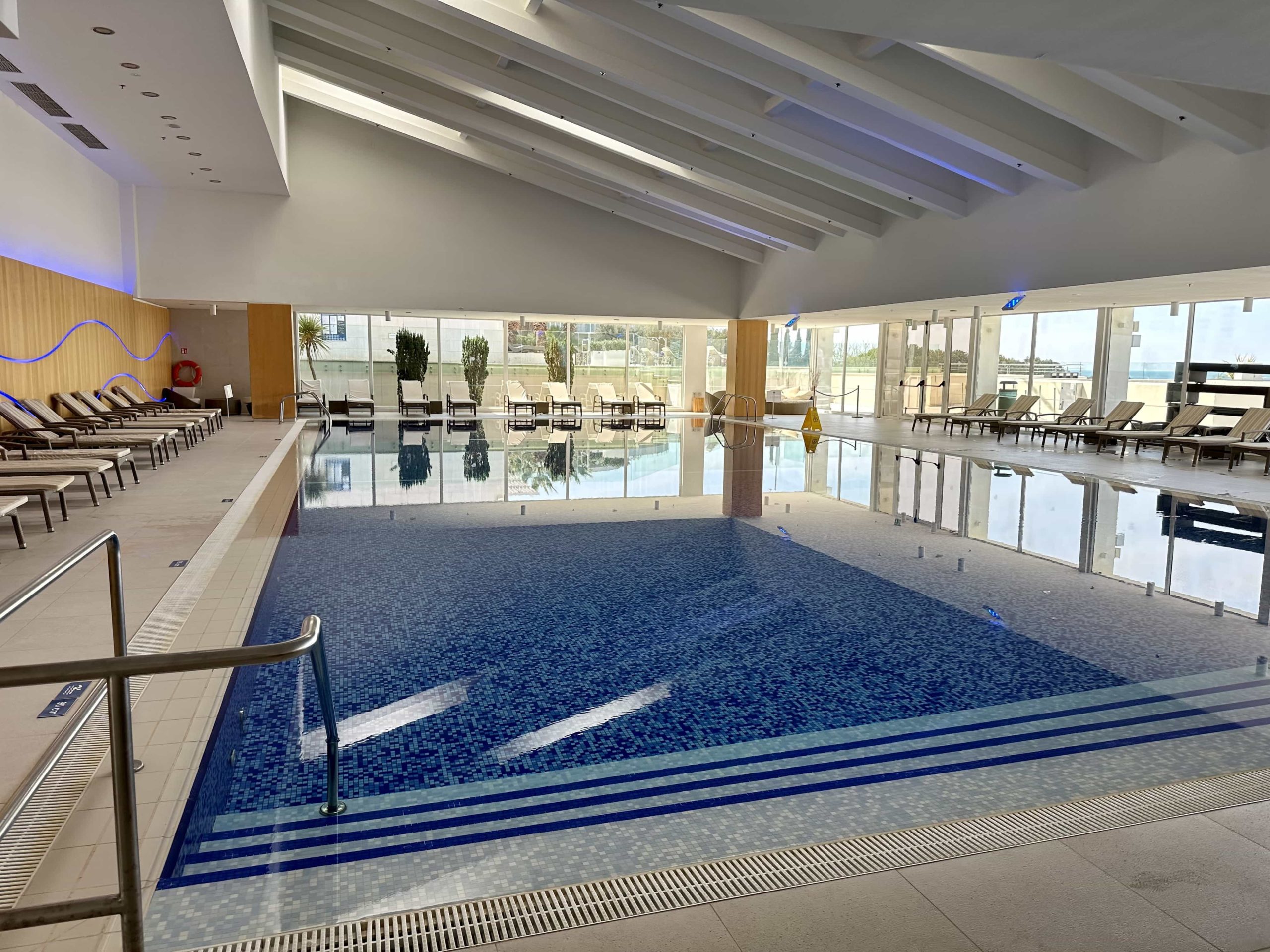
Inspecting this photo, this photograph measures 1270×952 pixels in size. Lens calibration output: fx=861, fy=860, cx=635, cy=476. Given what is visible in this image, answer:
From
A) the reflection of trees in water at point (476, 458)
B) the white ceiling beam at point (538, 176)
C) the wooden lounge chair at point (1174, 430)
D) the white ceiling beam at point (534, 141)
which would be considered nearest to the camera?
the reflection of trees in water at point (476, 458)

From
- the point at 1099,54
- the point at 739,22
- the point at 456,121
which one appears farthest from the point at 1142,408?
the point at 1099,54

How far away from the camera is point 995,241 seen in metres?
11.1

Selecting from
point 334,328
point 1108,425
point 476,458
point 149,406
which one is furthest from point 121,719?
point 334,328

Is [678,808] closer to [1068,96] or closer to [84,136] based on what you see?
[1068,96]

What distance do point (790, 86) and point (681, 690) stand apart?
748 centimetres

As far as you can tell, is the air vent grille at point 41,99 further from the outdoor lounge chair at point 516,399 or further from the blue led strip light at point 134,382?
the outdoor lounge chair at point 516,399

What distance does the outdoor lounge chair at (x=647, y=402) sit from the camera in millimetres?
19391

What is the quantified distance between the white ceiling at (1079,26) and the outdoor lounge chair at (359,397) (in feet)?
50.3

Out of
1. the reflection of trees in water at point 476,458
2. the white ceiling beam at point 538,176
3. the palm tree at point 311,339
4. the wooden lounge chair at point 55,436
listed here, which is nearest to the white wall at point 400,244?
the white ceiling beam at point 538,176

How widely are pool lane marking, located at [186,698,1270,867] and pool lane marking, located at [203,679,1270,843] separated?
2.8 inches

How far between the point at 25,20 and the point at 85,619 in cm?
520

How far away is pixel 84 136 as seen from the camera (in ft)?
34.7

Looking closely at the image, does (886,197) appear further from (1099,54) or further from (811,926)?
(811,926)

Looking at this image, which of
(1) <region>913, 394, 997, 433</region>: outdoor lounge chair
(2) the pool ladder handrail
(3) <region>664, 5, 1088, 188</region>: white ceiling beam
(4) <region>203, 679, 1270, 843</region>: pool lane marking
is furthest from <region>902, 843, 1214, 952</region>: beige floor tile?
(1) <region>913, 394, 997, 433</region>: outdoor lounge chair
